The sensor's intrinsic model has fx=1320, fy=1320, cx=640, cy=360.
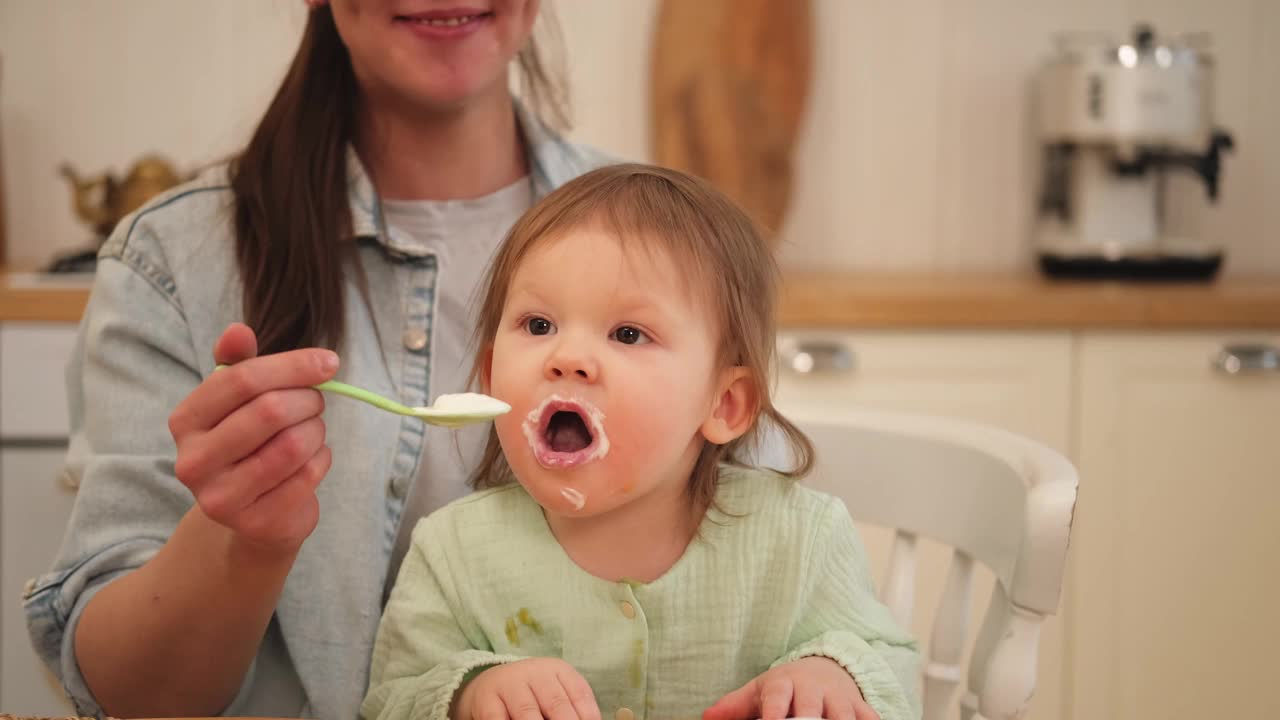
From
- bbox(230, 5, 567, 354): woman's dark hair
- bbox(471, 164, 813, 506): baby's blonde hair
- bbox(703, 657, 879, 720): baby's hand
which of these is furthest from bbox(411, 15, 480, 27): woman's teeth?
bbox(703, 657, 879, 720): baby's hand

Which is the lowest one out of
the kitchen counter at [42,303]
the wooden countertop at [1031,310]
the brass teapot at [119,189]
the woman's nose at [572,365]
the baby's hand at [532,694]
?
the wooden countertop at [1031,310]

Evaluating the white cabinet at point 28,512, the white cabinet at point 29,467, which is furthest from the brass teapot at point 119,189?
the white cabinet at point 28,512

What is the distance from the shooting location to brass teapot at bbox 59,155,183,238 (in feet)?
7.61

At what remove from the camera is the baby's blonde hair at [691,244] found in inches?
35.8

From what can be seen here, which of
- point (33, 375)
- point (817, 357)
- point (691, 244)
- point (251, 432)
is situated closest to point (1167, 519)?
point (817, 357)

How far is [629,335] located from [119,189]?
69.0 inches

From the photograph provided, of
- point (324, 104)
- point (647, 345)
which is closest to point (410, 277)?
point (324, 104)

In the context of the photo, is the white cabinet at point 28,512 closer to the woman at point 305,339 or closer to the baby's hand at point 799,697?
the woman at point 305,339

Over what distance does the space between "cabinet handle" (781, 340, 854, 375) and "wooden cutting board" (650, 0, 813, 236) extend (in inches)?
19.6

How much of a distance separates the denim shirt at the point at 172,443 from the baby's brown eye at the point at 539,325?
34cm

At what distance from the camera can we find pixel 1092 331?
208 centimetres

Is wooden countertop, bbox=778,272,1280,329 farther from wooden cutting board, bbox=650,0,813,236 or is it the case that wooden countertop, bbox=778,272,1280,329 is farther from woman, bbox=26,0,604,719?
woman, bbox=26,0,604,719

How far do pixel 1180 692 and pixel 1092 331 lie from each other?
0.61 m

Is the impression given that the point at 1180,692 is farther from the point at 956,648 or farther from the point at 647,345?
the point at 647,345
